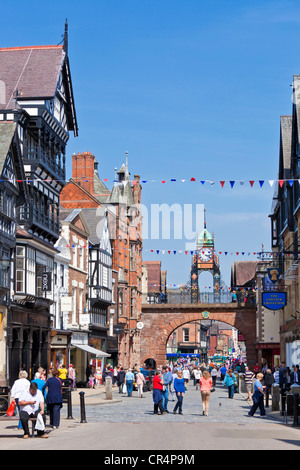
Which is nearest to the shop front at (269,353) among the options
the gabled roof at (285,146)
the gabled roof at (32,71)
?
the gabled roof at (285,146)

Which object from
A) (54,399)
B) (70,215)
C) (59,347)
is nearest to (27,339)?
(59,347)

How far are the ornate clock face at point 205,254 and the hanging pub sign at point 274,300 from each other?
40.8m

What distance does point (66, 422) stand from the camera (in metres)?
21.9

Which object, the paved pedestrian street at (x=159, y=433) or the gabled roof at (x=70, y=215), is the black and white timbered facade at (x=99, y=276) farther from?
the paved pedestrian street at (x=159, y=433)

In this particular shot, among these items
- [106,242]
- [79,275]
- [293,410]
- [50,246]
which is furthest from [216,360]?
[293,410]

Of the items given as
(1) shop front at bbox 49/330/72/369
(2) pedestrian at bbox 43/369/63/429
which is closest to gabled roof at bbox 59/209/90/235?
(1) shop front at bbox 49/330/72/369

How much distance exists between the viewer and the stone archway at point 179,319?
72125 millimetres

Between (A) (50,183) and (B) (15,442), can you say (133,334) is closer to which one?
(A) (50,183)

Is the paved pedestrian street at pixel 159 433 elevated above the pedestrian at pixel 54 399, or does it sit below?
below

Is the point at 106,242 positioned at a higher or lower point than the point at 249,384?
higher

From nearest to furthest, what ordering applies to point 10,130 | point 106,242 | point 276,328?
1. point 10,130
2. point 106,242
3. point 276,328

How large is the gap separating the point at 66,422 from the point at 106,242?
36479mm

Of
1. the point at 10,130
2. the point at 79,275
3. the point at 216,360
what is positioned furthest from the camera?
the point at 216,360

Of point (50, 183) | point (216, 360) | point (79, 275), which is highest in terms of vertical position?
point (50, 183)
